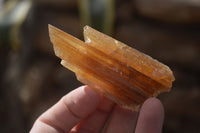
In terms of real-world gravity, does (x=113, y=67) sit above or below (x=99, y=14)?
above

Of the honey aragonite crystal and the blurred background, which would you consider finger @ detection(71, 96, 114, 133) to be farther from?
the blurred background

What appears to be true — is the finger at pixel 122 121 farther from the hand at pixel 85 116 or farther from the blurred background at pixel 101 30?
the blurred background at pixel 101 30

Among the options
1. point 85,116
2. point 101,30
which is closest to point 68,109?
point 85,116

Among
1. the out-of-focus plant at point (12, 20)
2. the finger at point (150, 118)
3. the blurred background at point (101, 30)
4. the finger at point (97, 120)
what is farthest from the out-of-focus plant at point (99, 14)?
the finger at point (150, 118)

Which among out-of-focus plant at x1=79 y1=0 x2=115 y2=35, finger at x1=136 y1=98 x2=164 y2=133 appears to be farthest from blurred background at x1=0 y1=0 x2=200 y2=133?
finger at x1=136 y1=98 x2=164 y2=133

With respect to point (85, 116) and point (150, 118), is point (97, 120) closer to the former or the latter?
point (85, 116)

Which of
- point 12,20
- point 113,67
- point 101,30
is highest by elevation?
point 113,67
